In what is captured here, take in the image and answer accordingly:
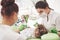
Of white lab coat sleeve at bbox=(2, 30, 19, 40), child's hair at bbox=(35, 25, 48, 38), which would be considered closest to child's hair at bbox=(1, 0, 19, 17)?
white lab coat sleeve at bbox=(2, 30, 19, 40)

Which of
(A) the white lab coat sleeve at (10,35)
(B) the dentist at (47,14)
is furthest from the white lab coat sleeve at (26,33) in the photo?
(B) the dentist at (47,14)

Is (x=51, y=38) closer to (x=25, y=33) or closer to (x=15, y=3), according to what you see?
(x=25, y=33)

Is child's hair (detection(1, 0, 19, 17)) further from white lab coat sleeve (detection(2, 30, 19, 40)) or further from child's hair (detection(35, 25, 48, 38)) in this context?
child's hair (detection(35, 25, 48, 38))

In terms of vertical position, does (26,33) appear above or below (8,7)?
below

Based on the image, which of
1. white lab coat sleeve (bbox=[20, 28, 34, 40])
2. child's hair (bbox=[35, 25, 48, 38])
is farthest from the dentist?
white lab coat sleeve (bbox=[20, 28, 34, 40])

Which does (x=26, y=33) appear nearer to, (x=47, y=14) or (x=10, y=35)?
(x=10, y=35)

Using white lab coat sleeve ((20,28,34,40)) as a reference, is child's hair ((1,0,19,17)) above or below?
above

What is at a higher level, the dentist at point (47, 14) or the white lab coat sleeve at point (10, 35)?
the dentist at point (47, 14)

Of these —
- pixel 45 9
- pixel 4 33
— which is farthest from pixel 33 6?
pixel 4 33

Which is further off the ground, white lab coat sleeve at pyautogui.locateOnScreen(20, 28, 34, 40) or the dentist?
the dentist

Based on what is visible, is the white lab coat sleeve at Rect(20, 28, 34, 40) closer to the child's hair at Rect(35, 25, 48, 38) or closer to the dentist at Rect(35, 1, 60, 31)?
the child's hair at Rect(35, 25, 48, 38)

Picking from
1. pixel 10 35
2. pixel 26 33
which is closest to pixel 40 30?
pixel 26 33

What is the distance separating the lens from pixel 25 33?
4.11 feet

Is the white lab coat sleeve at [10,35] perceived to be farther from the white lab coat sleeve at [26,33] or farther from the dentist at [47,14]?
the dentist at [47,14]
